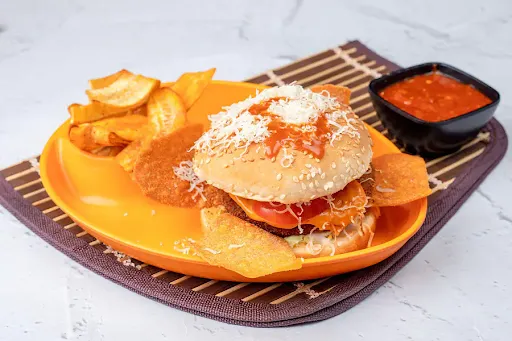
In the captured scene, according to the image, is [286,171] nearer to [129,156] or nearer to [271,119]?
[271,119]

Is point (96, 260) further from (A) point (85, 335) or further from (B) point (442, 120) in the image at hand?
(B) point (442, 120)

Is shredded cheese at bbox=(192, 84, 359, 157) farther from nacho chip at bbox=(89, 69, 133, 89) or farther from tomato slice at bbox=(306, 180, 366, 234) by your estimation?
nacho chip at bbox=(89, 69, 133, 89)

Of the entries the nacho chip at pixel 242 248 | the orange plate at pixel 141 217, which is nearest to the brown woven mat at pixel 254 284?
the orange plate at pixel 141 217

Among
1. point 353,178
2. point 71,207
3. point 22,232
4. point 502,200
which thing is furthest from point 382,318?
point 22,232

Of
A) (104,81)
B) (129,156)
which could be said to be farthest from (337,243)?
(104,81)

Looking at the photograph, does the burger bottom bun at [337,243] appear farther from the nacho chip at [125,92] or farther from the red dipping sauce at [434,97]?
the nacho chip at [125,92]

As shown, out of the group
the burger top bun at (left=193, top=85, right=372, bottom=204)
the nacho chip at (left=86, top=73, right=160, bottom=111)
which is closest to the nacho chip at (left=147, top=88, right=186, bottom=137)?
the nacho chip at (left=86, top=73, right=160, bottom=111)
